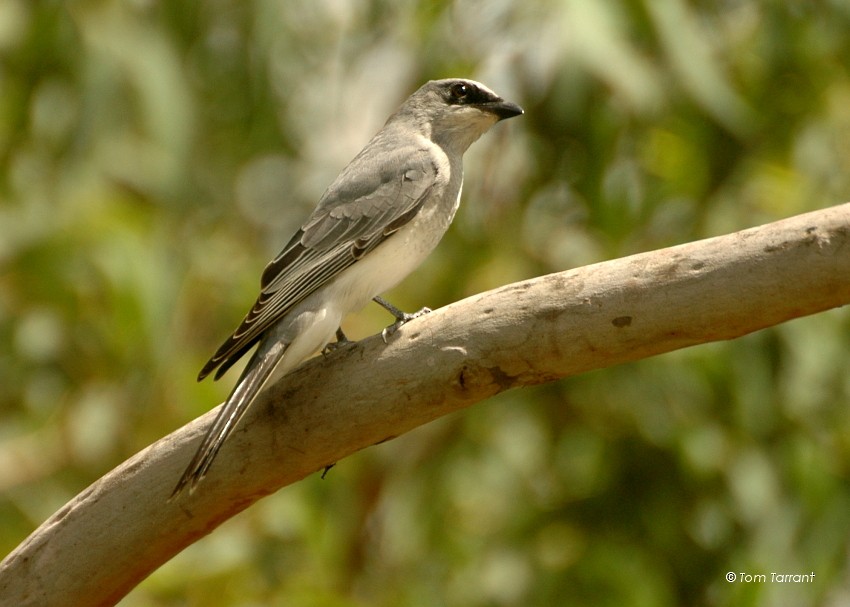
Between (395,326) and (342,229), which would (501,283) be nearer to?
(342,229)

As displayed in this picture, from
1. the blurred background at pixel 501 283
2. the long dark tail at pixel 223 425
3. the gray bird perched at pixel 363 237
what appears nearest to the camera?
the long dark tail at pixel 223 425

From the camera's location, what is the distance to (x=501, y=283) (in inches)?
175

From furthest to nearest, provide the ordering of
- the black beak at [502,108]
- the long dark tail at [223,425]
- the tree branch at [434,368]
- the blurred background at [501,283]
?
the blurred background at [501,283] → the black beak at [502,108] → the long dark tail at [223,425] → the tree branch at [434,368]

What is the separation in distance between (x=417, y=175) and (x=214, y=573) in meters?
1.44

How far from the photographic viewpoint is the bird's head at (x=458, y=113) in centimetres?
359

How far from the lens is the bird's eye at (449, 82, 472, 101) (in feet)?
11.9

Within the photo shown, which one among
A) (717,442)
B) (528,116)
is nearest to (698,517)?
(717,442)

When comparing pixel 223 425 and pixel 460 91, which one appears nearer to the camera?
pixel 223 425

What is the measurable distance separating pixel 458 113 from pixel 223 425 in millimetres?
1461

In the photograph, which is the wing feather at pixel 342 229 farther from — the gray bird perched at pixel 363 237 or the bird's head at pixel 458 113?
the bird's head at pixel 458 113
